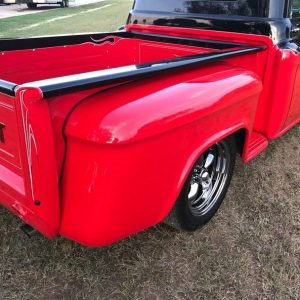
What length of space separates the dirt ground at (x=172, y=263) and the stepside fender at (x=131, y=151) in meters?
0.45

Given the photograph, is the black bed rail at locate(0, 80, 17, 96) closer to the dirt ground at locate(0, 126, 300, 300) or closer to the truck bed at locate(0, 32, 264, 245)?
the truck bed at locate(0, 32, 264, 245)

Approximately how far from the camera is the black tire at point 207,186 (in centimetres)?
233

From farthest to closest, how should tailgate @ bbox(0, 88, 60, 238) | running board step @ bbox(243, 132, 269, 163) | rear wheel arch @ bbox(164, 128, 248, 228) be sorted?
1. running board step @ bbox(243, 132, 269, 163)
2. rear wheel arch @ bbox(164, 128, 248, 228)
3. tailgate @ bbox(0, 88, 60, 238)

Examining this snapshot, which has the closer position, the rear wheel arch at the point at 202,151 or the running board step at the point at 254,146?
the rear wheel arch at the point at 202,151

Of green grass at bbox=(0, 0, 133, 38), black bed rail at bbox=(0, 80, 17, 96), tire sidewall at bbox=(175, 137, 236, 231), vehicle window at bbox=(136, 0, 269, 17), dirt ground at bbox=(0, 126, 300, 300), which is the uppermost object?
vehicle window at bbox=(136, 0, 269, 17)

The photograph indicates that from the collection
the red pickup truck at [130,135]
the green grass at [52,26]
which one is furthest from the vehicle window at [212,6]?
the green grass at [52,26]

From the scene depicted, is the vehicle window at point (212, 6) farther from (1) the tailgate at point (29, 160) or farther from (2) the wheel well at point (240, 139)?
(1) the tailgate at point (29, 160)

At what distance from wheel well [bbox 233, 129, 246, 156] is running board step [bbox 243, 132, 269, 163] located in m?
0.04

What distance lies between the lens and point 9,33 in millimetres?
10047

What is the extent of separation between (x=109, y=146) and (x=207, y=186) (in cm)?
117

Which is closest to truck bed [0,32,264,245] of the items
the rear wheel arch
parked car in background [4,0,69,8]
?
the rear wheel arch

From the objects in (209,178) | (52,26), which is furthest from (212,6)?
(52,26)

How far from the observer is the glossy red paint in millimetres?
1569

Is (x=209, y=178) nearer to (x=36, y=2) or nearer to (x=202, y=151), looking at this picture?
(x=202, y=151)
